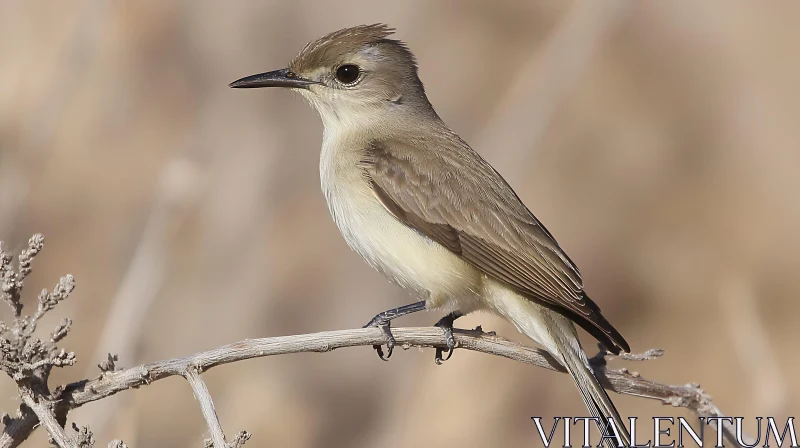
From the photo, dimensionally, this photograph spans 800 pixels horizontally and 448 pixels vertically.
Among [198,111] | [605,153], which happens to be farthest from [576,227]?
[198,111]

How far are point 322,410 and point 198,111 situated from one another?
2.14m

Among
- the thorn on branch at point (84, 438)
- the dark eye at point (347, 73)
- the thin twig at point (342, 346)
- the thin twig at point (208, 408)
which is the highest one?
the dark eye at point (347, 73)

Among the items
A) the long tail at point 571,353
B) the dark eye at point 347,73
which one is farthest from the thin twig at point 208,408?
the dark eye at point 347,73

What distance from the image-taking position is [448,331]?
4.15 m

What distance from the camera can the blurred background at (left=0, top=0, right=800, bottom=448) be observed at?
5.35m

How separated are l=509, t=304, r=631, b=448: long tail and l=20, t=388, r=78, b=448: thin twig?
76.3 inches

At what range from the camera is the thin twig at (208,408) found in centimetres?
289

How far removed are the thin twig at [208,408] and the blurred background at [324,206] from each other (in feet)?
4.70

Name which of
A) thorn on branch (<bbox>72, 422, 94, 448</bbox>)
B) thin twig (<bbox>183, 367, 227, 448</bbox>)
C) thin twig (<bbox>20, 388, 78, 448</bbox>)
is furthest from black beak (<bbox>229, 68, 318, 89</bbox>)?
thorn on branch (<bbox>72, 422, 94, 448</bbox>)

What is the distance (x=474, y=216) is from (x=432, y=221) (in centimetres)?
19

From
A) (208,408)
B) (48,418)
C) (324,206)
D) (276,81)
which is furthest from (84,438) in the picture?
(324,206)

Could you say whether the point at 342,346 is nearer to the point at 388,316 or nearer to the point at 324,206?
the point at 388,316

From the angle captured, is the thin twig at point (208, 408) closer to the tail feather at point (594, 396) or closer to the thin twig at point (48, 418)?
the thin twig at point (48, 418)

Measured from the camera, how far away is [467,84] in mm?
9148
